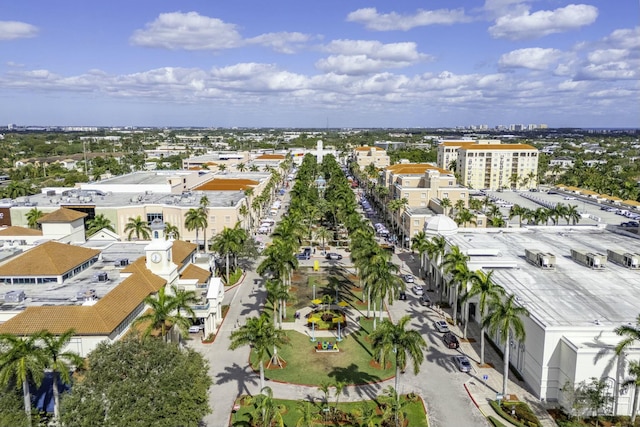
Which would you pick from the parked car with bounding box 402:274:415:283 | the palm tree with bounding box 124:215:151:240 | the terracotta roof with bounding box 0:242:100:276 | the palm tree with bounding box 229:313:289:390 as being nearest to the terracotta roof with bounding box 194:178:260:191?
the palm tree with bounding box 124:215:151:240

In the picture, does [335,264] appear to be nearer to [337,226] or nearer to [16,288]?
[337,226]

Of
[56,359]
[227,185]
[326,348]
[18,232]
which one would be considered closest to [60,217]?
[18,232]

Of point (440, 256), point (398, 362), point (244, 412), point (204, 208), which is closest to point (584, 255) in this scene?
point (440, 256)

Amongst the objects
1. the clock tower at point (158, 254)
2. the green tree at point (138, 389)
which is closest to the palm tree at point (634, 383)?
the green tree at point (138, 389)

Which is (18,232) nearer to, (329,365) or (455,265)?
(329,365)

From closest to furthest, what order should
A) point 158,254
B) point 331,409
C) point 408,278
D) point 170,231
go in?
1. point 331,409
2. point 158,254
3. point 408,278
4. point 170,231

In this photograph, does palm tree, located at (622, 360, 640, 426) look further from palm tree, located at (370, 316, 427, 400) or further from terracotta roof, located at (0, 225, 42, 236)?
terracotta roof, located at (0, 225, 42, 236)

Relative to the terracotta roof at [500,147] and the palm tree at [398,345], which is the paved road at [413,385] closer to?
the palm tree at [398,345]
